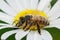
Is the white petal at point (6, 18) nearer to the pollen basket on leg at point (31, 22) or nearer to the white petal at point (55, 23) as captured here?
the pollen basket on leg at point (31, 22)

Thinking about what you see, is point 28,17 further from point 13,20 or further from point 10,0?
point 10,0

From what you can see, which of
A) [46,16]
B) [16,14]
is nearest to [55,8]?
[46,16]

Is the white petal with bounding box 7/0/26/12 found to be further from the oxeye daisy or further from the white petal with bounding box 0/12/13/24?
the white petal with bounding box 0/12/13/24

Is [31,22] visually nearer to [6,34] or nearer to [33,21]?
[33,21]

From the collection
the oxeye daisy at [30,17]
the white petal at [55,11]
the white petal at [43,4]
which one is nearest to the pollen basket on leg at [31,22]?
the oxeye daisy at [30,17]

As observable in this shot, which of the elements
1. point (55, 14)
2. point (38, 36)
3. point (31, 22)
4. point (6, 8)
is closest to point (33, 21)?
point (31, 22)

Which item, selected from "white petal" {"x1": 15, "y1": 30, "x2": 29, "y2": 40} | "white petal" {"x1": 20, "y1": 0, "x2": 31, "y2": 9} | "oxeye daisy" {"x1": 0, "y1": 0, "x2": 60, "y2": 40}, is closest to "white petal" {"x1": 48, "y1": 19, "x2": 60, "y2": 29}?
"oxeye daisy" {"x1": 0, "y1": 0, "x2": 60, "y2": 40}

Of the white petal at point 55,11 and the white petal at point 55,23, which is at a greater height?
the white petal at point 55,11

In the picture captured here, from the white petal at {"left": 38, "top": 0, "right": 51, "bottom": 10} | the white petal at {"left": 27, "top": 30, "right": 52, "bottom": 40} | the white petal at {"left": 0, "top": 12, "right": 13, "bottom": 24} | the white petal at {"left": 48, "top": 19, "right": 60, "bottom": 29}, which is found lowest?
the white petal at {"left": 27, "top": 30, "right": 52, "bottom": 40}
